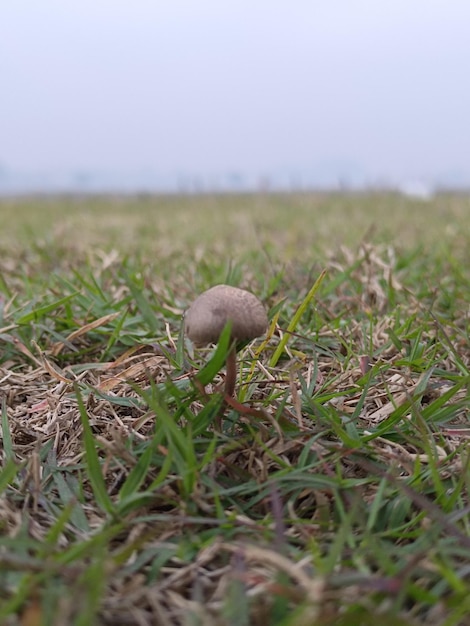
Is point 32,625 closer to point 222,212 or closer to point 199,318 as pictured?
point 199,318

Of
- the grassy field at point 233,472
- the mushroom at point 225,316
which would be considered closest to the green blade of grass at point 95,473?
the grassy field at point 233,472

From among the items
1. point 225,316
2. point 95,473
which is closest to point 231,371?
point 225,316

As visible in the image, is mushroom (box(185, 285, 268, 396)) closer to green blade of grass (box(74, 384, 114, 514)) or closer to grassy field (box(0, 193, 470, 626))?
grassy field (box(0, 193, 470, 626))

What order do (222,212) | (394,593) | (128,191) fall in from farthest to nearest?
(128,191) → (222,212) → (394,593)

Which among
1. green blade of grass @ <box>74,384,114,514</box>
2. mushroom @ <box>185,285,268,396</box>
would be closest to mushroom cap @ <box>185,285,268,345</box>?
mushroom @ <box>185,285,268,396</box>

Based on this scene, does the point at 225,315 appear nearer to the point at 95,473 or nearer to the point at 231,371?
the point at 231,371

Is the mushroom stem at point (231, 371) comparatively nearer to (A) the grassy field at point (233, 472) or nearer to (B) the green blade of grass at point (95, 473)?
(A) the grassy field at point (233, 472)

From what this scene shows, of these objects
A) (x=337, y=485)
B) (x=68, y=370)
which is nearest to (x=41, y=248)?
(x=68, y=370)
